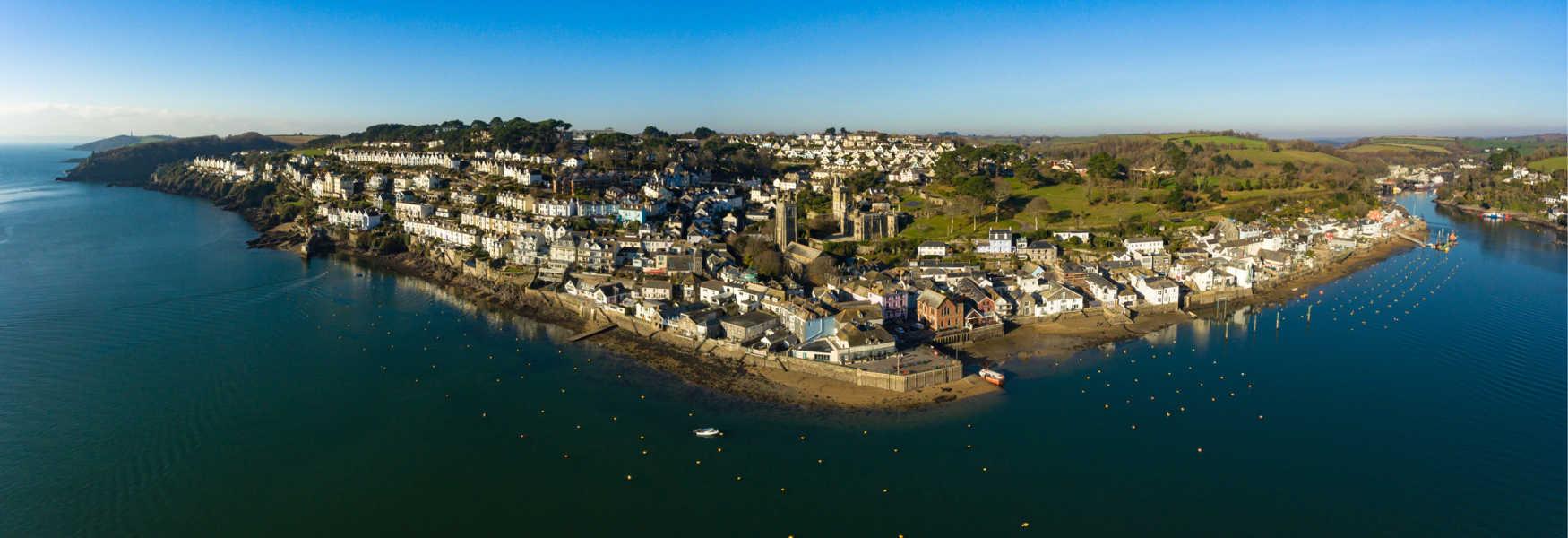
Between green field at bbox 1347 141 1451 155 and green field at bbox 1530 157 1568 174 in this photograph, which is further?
green field at bbox 1347 141 1451 155

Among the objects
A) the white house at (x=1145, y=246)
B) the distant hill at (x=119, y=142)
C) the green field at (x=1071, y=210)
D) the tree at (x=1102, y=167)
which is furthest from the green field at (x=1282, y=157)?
the distant hill at (x=119, y=142)

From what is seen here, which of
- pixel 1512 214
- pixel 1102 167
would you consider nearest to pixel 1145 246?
pixel 1102 167

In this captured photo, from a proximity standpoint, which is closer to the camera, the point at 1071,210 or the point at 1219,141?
the point at 1071,210

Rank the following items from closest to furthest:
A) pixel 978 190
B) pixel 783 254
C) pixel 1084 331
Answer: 1. pixel 1084 331
2. pixel 783 254
3. pixel 978 190

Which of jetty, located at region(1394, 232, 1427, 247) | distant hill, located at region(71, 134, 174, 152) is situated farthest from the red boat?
distant hill, located at region(71, 134, 174, 152)

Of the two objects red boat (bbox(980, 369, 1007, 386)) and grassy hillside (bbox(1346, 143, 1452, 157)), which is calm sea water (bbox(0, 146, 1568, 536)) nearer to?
red boat (bbox(980, 369, 1007, 386))

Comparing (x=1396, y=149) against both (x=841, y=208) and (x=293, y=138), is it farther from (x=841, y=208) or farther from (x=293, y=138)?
(x=293, y=138)
